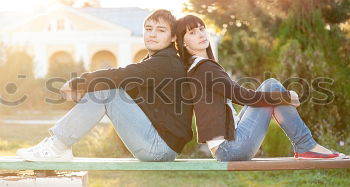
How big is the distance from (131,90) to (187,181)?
275cm

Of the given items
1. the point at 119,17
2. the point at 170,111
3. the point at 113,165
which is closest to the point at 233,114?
the point at 170,111

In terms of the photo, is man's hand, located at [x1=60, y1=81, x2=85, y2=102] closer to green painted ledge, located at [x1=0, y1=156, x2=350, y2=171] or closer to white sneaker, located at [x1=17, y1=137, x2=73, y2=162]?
white sneaker, located at [x1=17, y1=137, x2=73, y2=162]

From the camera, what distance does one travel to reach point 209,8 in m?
16.4

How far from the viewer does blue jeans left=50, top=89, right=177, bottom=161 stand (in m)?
3.83

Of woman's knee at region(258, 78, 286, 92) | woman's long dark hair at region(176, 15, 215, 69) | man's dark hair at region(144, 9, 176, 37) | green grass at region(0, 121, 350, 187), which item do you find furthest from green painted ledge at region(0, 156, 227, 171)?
green grass at region(0, 121, 350, 187)

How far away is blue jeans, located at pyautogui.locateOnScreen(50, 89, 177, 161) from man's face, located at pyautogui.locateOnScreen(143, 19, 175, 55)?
1.41 ft

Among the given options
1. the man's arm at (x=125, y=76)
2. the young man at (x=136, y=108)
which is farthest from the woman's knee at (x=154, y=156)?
the man's arm at (x=125, y=76)

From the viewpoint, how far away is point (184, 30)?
4.13 meters

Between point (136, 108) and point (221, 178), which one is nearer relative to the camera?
point (136, 108)

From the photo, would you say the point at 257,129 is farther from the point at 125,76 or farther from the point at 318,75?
the point at 318,75

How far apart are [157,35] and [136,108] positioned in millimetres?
556

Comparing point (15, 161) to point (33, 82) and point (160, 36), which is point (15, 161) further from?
point (33, 82)

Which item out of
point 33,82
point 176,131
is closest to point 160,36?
point 176,131

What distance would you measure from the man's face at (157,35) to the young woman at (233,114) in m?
0.26
